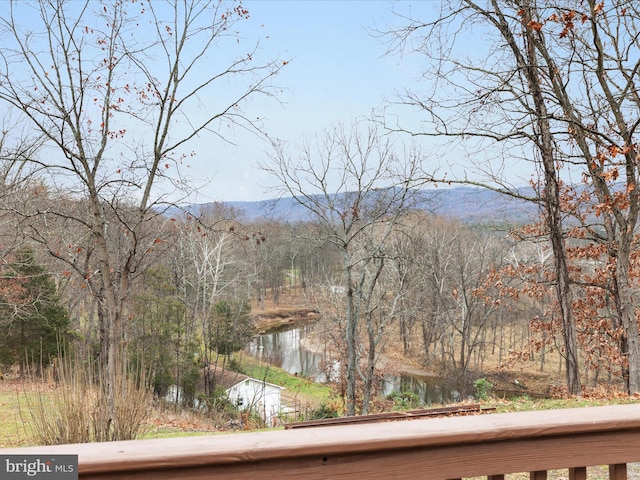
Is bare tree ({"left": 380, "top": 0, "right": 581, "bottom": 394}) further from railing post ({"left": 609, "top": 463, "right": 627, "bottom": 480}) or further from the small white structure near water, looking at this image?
the small white structure near water

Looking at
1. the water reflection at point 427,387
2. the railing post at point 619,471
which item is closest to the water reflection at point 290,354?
the water reflection at point 427,387

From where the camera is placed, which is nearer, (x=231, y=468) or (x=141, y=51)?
(x=231, y=468)

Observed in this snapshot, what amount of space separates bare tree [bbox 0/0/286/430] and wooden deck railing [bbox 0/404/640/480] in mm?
6595

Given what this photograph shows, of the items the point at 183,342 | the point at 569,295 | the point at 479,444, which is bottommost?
the point at 183,342

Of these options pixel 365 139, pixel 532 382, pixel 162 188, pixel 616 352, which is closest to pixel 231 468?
pixel 162 188

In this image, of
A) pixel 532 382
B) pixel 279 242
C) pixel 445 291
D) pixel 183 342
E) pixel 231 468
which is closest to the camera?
pixel 231 468

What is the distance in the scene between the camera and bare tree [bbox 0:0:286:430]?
7.57 meters

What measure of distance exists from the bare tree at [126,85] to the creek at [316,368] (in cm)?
1135

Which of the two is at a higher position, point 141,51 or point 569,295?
point 141,51

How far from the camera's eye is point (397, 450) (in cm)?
90

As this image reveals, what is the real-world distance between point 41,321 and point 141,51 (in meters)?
11.4

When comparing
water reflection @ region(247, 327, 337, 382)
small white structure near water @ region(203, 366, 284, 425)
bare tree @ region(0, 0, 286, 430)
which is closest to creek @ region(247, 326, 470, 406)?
water reflection @ region(247, 327, 337, 382)

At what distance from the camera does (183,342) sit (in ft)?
65.0

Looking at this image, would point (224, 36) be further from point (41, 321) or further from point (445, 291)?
point (445, 291)
